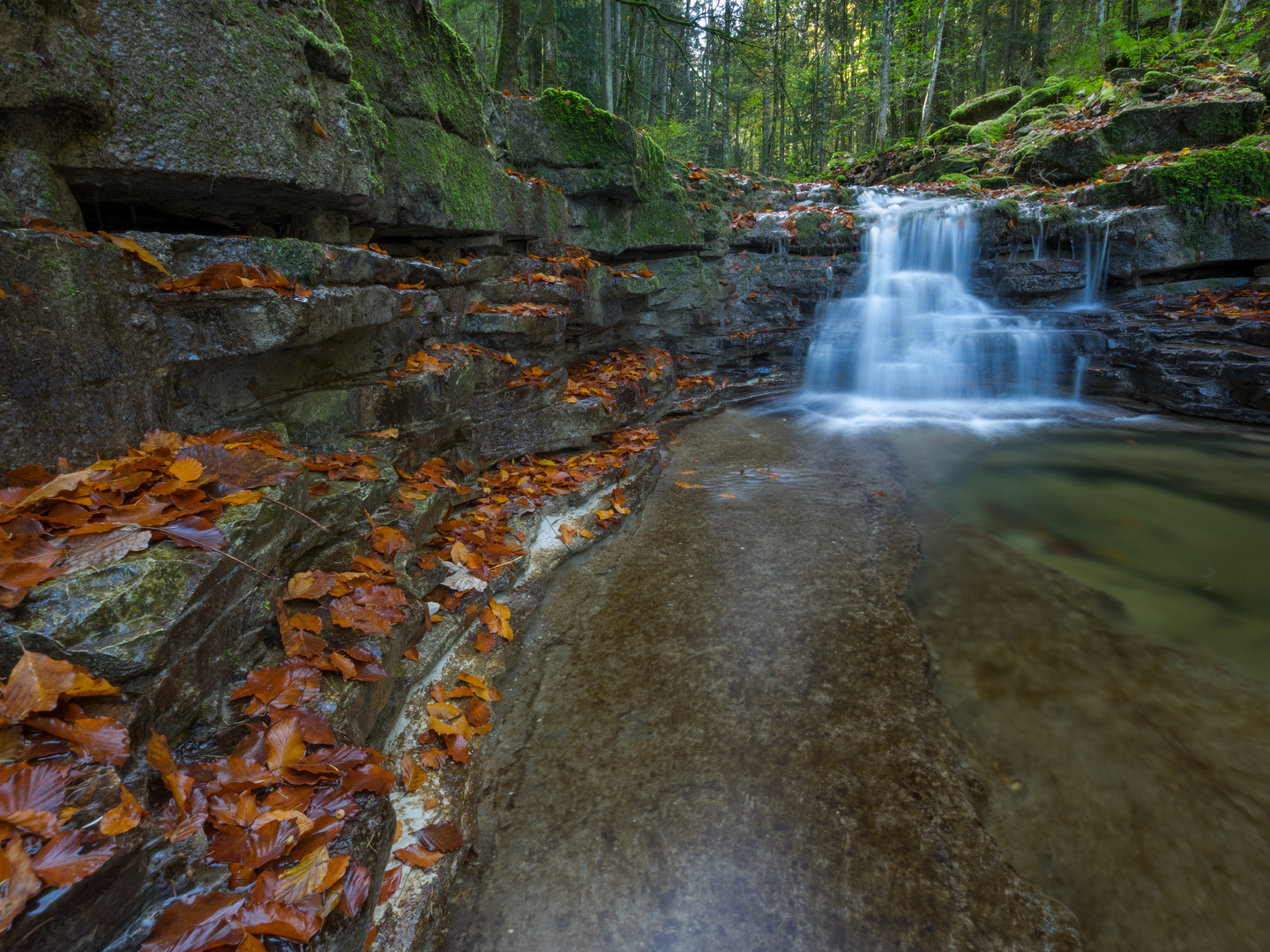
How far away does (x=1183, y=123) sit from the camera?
12109 millimetres

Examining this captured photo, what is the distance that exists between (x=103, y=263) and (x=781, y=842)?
3.40 m

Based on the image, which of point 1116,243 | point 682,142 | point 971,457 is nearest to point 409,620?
point 971,457

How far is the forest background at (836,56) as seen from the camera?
13672 millimetres

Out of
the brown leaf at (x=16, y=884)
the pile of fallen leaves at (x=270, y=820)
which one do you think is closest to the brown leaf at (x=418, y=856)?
the pile of fallen leaves at (x=270, y=820)

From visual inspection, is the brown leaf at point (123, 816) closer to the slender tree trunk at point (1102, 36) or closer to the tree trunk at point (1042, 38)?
the slender tree trunk at point (1102, 36)

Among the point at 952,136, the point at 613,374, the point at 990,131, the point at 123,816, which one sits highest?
the point at 952,136

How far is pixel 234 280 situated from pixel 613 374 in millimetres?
5146

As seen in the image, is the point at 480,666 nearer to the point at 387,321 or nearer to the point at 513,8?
the point at 387,321

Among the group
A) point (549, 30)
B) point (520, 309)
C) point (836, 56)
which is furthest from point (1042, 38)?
point (520, 309)

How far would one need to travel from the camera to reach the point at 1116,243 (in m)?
10.1

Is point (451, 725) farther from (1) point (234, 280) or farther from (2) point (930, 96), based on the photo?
(2) point (930, 96)

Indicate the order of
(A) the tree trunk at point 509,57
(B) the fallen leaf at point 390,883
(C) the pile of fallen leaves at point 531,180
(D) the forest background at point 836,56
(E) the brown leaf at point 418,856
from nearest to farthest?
1. (B) the fallen leaf at point 390,883
2. (E) the brown leaf at point 418,856
3. (C) the pile of fallen leaves at point 531,180
4. (A) the tree trunk at point 509,57
5. (D) the forest background at point 836,56

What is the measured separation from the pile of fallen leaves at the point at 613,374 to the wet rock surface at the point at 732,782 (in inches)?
109

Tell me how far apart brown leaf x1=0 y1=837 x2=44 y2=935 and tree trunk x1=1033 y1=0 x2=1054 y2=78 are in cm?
2892
